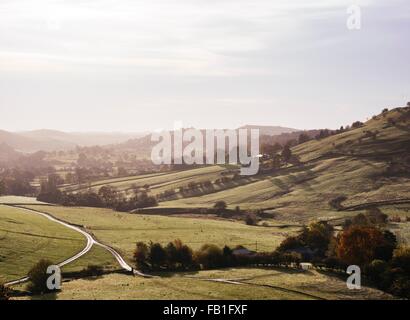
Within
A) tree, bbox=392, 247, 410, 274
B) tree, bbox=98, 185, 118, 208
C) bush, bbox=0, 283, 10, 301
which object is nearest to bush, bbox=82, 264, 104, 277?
bush, bbox=0, 283, 10, 301

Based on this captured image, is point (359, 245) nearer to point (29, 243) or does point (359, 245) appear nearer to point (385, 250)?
point (385, 250)

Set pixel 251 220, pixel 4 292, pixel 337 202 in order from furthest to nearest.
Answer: pixel 337 202 < pixel 251 220 < pixel 4 292

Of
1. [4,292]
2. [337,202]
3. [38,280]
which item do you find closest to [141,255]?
[38,280]

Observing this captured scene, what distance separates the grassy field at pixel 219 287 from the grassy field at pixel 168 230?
17907mm

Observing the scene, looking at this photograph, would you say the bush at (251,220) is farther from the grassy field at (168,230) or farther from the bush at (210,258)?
the bush at (210,258)

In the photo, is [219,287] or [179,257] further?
[179,257]

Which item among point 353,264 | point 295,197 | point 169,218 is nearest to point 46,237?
point 169,218

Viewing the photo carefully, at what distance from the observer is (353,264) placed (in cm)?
8575

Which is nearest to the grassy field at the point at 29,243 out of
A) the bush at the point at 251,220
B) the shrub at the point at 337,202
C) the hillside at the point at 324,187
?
the bush at the point at 251,220

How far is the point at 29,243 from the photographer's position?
96.7 meters

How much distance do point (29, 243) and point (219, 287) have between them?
142 ft

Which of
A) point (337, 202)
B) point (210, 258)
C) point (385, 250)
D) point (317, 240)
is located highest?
point (337, 202)
